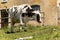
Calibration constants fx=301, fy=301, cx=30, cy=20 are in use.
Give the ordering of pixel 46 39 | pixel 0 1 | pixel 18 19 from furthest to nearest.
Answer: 1. pixel 0 1
2. pixel 18 19
3. pixel 46 39

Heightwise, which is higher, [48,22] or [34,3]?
[34,3]

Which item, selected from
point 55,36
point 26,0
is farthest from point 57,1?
point 55,36

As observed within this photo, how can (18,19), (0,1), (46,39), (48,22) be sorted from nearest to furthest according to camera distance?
(46,39) → (18,19) → (48,22) → (0,1)

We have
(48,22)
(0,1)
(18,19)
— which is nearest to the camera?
(18,19)

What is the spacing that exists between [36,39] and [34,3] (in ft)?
48.2

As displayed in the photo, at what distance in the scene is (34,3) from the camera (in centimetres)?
2966

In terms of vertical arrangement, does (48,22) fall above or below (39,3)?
below

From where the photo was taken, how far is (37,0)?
97.1 feet

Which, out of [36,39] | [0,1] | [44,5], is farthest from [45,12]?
[36,39]

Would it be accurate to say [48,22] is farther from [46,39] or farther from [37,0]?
[46,39]

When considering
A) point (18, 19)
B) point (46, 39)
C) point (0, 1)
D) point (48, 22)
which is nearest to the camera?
point (46, 39)

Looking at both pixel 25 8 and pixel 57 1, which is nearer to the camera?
pixel 25 8

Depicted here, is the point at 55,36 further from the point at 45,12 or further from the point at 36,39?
the point at 45,12

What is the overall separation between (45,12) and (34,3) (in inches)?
61.5
